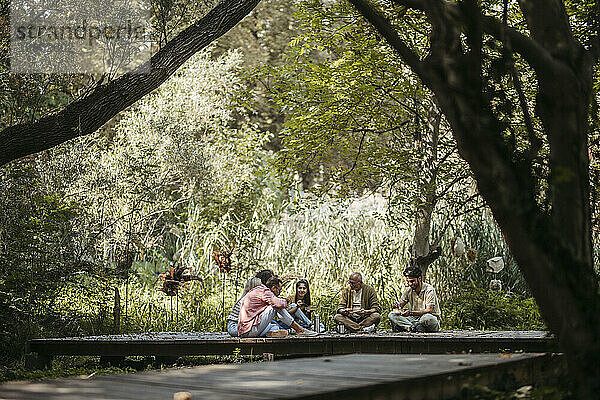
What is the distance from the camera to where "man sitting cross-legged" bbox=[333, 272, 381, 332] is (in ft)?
36.6

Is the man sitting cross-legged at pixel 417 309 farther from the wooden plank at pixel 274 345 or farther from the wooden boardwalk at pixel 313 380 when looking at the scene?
the wooden boardwalk at pixel 313 380

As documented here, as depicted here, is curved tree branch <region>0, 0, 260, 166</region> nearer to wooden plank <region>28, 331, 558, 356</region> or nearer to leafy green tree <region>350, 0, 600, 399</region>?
wooden plank <region>28, 331, 558, 356</region>

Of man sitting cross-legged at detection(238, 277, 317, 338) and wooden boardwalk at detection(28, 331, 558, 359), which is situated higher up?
man sitting cross-legged at detection(238, 277, 317, 338)

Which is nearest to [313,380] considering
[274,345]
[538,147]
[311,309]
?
[538,147]

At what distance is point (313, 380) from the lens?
13.2ft

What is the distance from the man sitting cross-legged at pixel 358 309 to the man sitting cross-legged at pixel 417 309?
Result: 0.33 meters

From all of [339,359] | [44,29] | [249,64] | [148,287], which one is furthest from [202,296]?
[249,64]

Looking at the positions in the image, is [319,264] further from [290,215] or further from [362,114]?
[362,114]

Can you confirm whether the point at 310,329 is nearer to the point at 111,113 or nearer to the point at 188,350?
the point at 188,350

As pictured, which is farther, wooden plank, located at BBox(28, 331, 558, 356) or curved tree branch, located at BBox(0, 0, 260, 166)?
→ curved tree branch, located at BBox(0, 0, 260, 166)

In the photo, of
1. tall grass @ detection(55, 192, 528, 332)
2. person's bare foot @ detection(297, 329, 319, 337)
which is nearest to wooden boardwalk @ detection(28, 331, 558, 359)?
person's bare foot @ detection(297, 329, 319, 337)

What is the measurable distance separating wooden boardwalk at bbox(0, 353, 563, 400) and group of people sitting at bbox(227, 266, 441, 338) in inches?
185

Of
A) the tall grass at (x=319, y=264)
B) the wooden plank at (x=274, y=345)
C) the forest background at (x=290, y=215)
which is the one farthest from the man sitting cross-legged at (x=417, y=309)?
the tall grass at (x=319, y=264)

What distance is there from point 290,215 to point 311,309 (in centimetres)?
426
